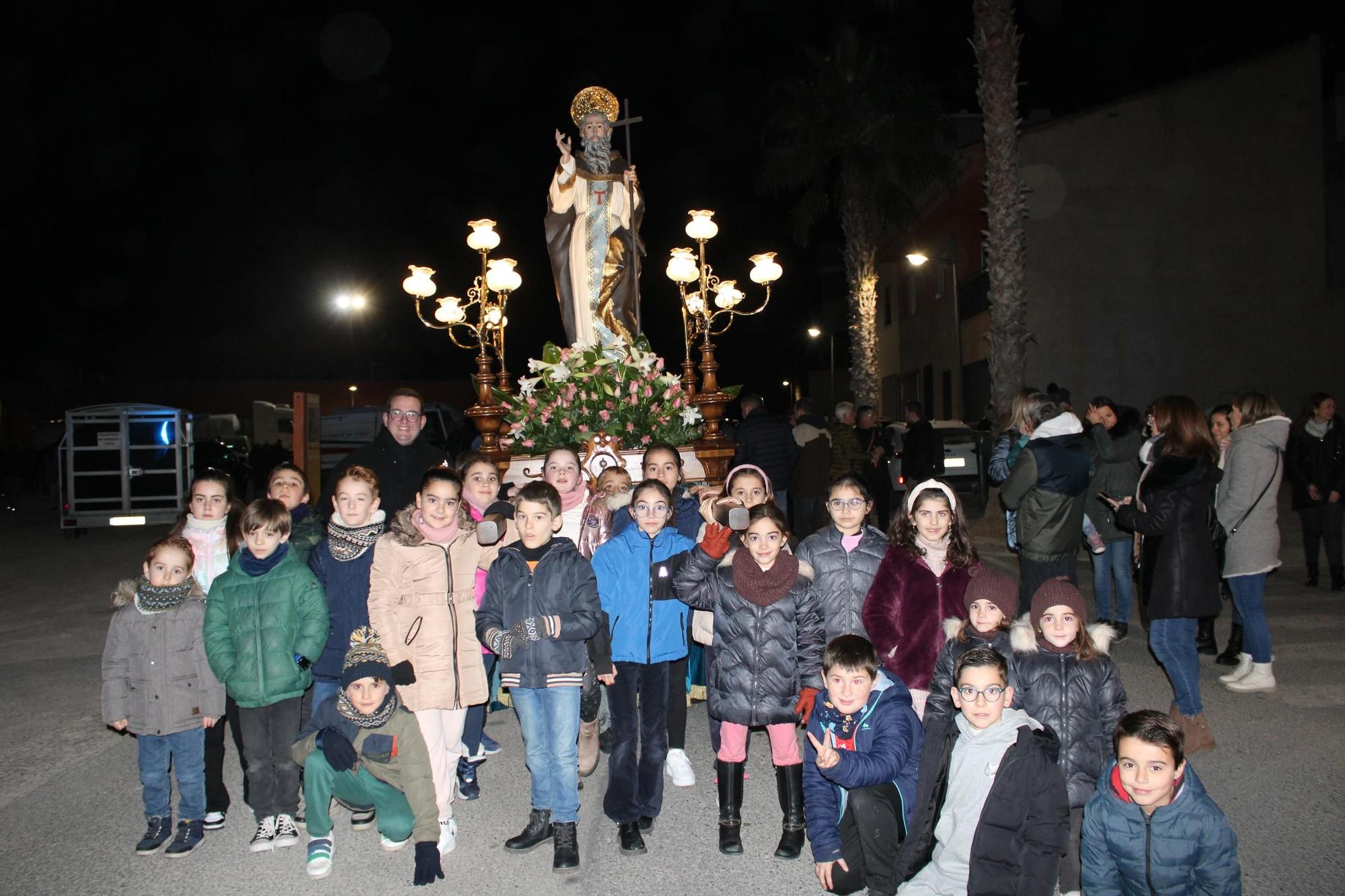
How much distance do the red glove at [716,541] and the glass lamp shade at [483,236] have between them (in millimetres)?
6370

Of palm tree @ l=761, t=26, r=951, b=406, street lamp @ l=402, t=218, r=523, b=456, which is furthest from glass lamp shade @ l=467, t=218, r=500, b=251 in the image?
palm tree @ l=761, t=26, r=951, b=406

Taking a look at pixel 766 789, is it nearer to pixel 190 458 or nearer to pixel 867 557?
pixel 867 557

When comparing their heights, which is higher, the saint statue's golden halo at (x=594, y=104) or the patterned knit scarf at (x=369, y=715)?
the saint statue's golden halo at (x=594, y=104)

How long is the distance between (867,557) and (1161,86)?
71.3ft

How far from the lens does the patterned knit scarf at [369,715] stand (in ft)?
13.7

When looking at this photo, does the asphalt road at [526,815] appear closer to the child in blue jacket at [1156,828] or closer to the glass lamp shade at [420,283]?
the child in blue jacket at [1156,828]

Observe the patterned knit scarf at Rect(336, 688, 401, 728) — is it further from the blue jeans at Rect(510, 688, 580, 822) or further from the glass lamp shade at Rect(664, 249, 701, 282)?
the glass lamp shade at Rect(664, 249, 701, 282)

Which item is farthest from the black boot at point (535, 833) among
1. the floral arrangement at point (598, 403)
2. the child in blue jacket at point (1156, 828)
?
the floral arrangement at point (598, 403)

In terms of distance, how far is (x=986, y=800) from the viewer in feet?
11.4

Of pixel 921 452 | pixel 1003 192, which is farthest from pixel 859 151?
pixel 921 452

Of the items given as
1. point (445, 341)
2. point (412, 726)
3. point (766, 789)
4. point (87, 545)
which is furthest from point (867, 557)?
point (445, 341)

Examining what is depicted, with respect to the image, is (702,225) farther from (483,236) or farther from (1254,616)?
(1254,616)

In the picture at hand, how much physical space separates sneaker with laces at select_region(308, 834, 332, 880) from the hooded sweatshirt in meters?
2.52

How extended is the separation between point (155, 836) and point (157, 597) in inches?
44.2
